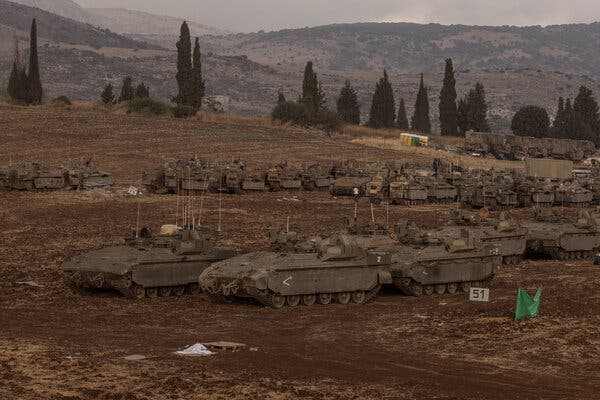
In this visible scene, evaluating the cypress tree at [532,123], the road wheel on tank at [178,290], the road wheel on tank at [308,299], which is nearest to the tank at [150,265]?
the road wheel on tank at [178,290]

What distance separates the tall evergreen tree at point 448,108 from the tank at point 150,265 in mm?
69472

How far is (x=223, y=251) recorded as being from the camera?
979 inches

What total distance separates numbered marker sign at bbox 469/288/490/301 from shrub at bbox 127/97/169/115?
61.5 metres

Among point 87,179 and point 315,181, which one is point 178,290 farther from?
point 315,181

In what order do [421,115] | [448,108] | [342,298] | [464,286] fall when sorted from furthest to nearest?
1. [421,115]
2. [448,108]
3. [464,286]
4. [342,298]

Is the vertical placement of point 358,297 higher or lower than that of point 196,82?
lower

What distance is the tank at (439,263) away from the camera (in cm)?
2470

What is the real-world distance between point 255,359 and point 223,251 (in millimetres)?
7915

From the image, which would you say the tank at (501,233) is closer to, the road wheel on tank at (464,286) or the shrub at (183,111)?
the road wheel on tank at (464,286)

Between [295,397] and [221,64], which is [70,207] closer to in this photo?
[295,397]

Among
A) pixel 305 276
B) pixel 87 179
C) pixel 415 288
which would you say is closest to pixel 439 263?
pixel 415 288

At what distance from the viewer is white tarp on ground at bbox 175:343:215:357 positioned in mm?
17395

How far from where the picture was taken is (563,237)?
3259cm

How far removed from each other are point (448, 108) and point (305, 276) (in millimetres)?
73751
